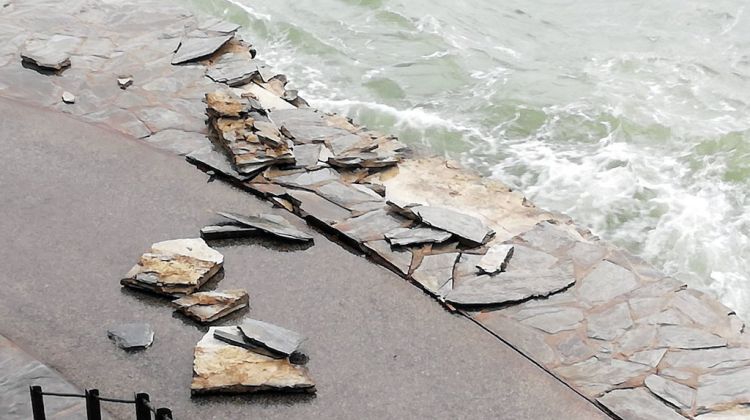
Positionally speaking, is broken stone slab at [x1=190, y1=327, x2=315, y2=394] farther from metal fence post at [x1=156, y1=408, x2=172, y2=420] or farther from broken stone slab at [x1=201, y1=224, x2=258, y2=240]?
broken stone slab at [x1=201, y1=224, x2=258, y2=240]

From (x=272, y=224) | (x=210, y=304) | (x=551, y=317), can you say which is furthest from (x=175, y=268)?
(x=551, y=317)

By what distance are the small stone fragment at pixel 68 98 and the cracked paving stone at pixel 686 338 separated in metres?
6.32

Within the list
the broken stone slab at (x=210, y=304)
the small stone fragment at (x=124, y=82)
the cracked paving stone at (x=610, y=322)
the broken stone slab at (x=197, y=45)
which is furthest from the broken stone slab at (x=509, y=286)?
the broken stone slab at (x=197, y=45)

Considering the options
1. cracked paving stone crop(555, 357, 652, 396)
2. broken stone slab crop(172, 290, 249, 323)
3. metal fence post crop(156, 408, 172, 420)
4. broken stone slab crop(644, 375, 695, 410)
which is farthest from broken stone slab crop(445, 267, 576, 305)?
metal fence post crop(156, 408, 172, 420)

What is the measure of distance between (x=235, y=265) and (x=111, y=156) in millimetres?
2248

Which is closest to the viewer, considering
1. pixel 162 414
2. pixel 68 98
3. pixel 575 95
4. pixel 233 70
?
pixel 162 414

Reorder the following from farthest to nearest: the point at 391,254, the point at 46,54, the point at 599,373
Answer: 1. the point at 46,54
2. the point at 391,254
3. the point at 599,373

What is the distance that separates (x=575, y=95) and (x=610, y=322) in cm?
586

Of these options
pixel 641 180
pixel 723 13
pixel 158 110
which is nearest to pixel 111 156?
pixel 158 110

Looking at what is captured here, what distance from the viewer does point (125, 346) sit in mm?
5816

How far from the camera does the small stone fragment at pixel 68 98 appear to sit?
9.13 m

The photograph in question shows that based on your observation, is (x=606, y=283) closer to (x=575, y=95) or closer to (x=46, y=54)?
(x=575, y=95)

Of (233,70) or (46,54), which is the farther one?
(46,54)

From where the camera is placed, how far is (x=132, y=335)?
5.90 meters
